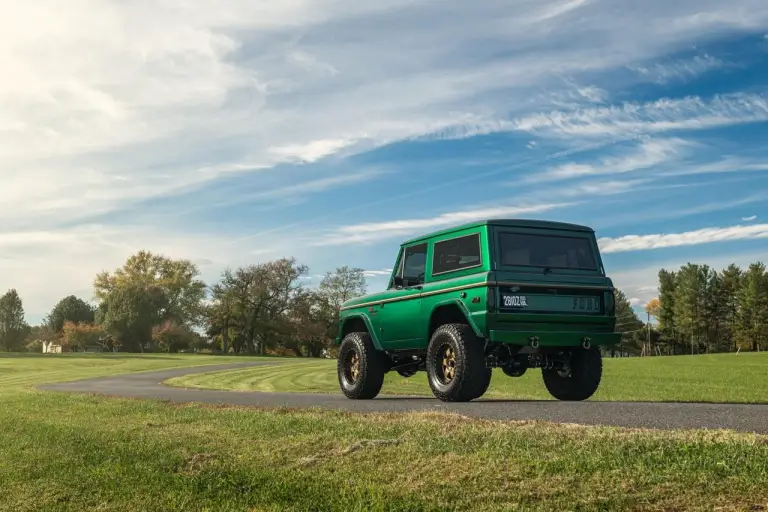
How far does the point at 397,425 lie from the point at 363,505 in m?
2.82

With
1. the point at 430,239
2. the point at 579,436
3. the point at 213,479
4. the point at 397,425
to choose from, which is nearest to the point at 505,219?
the point at 430,239

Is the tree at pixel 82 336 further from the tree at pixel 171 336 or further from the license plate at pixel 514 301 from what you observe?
the license plate at pixel 514 301

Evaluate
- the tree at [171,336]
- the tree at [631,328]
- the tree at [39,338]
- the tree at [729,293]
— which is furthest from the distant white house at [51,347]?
the tree at [729,293]

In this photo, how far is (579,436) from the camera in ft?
22.5

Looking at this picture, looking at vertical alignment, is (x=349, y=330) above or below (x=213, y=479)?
above

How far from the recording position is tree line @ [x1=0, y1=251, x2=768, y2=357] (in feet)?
300

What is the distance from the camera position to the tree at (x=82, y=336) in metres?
96.2

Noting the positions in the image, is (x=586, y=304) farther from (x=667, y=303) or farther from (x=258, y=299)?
(x=667, y=303)

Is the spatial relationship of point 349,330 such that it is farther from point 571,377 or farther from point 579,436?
point 579,436

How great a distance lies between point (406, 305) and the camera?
12289 millimetres

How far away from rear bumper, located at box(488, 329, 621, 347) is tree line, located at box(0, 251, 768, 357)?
8018cm

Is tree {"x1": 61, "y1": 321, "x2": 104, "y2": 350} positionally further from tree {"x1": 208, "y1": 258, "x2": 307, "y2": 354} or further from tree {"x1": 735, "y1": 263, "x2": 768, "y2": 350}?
tree {"x1": 735, "y1": 263, "x2": 768, "y2": 350}

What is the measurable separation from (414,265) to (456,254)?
45.4 inches

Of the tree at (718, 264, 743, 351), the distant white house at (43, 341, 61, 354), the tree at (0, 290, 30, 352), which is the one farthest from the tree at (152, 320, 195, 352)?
the tree at (718, 264, 743, 351)
